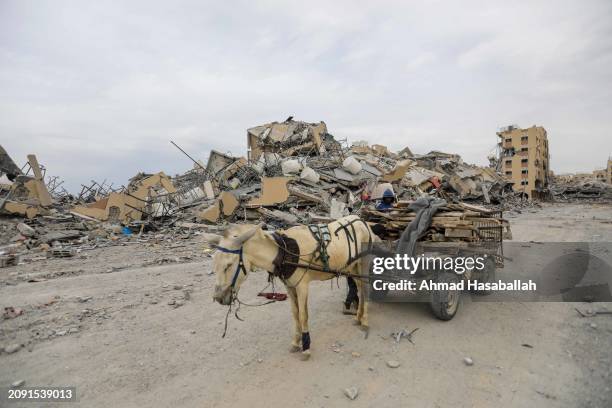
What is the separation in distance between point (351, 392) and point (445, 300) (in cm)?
242

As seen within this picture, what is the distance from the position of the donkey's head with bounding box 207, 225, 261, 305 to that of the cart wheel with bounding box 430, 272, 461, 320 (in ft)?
10.3

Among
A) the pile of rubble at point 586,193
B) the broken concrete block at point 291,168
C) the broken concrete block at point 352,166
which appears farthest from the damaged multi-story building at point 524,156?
the broken concrete block at point 291,168

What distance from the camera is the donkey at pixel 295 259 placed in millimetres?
3721

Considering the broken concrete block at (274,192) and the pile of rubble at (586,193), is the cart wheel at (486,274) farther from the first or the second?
the pile of rubble at (586,193)

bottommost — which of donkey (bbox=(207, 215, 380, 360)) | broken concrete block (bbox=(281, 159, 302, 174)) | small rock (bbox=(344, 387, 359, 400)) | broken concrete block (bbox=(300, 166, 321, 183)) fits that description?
small rock (bbox=(344, 387, 359, 400))

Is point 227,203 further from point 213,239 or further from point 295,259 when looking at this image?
point 213,239

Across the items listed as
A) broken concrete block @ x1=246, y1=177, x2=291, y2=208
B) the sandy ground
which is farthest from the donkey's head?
broken concrete block @ x1=246, y1=177, x2=291, y2=208

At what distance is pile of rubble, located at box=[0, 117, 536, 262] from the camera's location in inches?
596

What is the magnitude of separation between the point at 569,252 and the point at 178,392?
37.7ft

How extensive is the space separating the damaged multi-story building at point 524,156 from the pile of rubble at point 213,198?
28.2 m

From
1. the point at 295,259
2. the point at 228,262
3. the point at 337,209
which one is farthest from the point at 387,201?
the point at 337,209

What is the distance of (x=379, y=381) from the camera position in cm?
388

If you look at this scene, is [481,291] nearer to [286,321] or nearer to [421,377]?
[421,377]

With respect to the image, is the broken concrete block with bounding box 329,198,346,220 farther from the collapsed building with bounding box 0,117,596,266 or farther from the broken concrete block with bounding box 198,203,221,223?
the broken concrete block with bounding box 198,203,221,223
